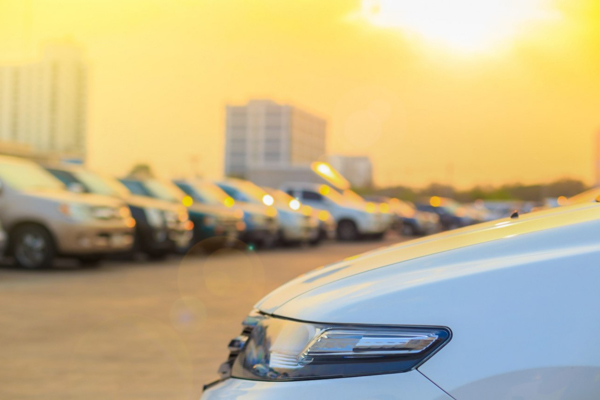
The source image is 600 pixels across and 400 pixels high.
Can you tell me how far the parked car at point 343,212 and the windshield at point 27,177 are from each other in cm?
1174

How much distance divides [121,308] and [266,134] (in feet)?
182

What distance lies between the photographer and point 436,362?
5.54 feet

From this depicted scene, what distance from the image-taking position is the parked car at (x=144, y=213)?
514 inches

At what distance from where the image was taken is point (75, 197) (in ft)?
38.2

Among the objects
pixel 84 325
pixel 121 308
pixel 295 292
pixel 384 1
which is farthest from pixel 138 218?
pixel 295 292

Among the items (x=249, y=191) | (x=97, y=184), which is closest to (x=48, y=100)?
(x=249, y=191)

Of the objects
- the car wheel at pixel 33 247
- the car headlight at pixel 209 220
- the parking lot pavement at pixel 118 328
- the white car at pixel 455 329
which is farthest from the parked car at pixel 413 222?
the white car at pixel 455 329

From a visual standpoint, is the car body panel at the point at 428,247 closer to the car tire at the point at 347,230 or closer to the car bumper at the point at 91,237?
the car bumper at the point at 91,237

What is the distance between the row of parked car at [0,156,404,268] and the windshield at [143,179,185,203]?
0.8 inches

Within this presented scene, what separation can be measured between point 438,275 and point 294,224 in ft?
55.1

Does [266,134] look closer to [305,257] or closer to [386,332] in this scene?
[305,257]

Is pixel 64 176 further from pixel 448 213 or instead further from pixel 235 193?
pixel 448 213

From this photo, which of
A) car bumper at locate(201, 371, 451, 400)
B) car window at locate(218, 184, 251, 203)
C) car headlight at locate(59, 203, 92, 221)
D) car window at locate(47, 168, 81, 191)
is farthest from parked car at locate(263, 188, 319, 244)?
car bumper at locate(201, 371, 451, 400)

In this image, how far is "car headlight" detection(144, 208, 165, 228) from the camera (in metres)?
13.4
